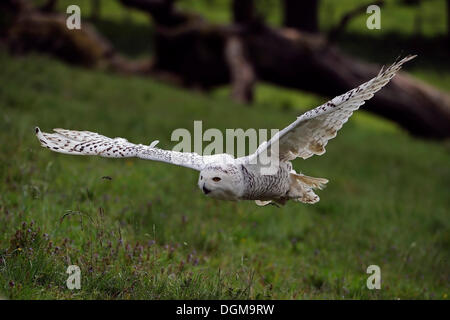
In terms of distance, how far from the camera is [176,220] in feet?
22.8

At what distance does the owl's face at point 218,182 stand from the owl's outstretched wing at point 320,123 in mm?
407

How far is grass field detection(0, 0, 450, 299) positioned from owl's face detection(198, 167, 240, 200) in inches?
19.0

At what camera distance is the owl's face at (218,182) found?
4.56 metres

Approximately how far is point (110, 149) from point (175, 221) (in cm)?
192

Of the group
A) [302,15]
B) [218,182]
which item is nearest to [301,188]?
[218,182]

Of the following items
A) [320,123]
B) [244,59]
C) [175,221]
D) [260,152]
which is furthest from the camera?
[244,59]

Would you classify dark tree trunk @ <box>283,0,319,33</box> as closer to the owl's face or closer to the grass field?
the grass field

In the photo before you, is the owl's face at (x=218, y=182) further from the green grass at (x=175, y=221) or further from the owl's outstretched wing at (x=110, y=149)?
the green grass at (x=175, y=221)

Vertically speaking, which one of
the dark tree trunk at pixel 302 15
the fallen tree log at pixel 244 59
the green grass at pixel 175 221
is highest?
the dark tree trunk at pixel 302 15

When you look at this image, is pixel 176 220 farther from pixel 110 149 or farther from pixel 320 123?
pixel 320 123

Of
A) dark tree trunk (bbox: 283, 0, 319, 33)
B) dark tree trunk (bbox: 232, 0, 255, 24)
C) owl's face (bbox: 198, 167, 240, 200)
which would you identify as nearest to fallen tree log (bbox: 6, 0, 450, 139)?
dark tree trunk (bbox: 232, 0, 255, 24)

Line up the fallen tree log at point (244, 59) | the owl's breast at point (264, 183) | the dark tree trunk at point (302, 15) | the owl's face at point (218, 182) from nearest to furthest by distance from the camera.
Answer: the owl's face at point (218, 182)
the owl's breast at point (264, 183)
the fallen tree log at point (244, 59)
the dark tree trunk at point (302, 15)

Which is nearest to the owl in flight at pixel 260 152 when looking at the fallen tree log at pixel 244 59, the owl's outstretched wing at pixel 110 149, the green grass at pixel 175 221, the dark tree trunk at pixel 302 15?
the owl's outstretched wing at pixel 110 149

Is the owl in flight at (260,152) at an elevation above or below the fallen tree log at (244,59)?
below
